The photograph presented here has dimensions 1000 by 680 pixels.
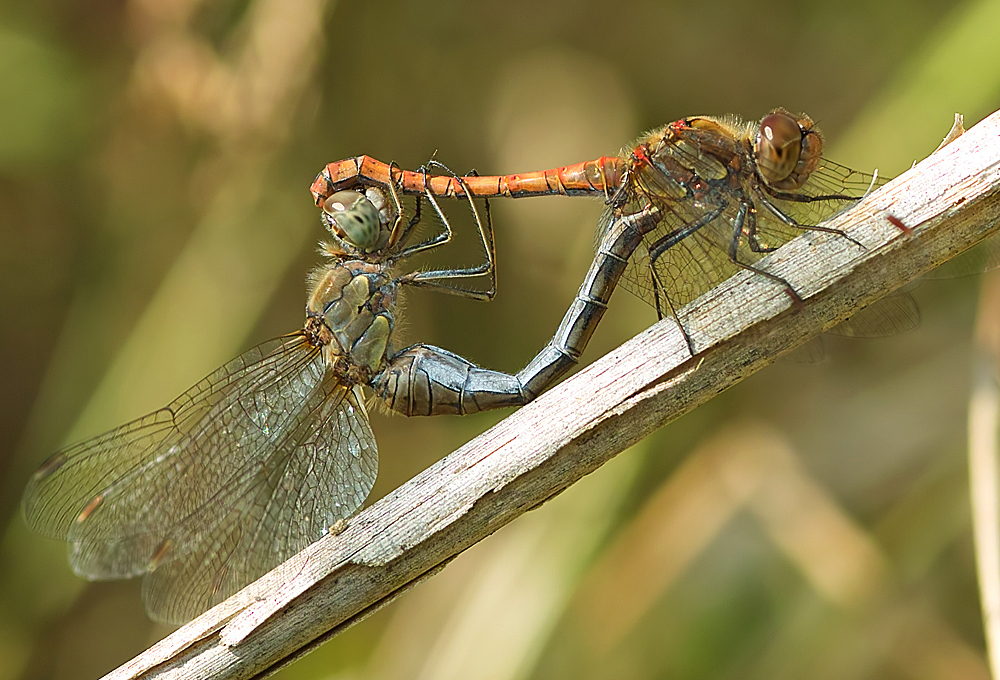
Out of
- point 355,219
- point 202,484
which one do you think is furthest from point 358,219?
point 202,484

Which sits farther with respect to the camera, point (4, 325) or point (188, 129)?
point (4, 325)

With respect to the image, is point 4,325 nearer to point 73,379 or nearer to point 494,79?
point 73,379

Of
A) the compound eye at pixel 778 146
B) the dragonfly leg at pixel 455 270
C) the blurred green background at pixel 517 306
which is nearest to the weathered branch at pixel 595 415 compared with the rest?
the compound eye at pixel 778 146

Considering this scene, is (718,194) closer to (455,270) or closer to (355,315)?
(455,270)

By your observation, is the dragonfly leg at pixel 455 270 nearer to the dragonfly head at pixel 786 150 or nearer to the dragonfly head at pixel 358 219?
the dragonfly head at pixel 358 219

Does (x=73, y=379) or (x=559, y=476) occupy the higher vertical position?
(x=73, y=379)

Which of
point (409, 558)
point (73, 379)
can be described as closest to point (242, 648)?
point (409, 558)

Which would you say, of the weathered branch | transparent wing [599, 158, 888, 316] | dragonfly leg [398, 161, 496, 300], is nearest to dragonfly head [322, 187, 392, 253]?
dragonfly leg [398, 161, 496, 300]
